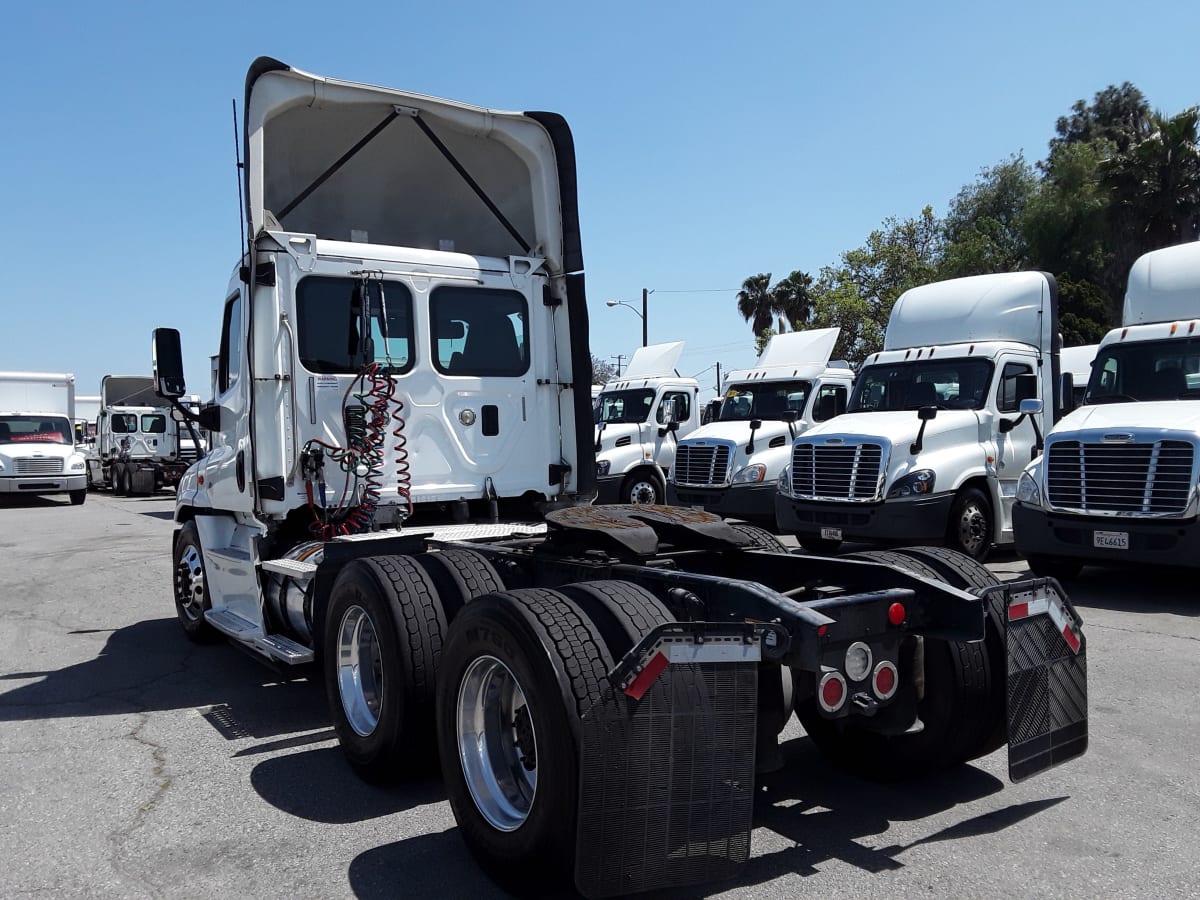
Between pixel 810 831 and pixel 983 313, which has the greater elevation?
pixel 983 313

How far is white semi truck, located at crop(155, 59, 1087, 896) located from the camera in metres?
3.12

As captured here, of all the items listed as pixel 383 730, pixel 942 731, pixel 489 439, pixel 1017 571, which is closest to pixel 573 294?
pixel 489 439

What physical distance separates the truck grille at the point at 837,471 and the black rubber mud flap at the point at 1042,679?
7232mm

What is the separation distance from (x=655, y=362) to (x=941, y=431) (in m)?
8.79

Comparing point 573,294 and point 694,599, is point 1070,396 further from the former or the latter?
point 694,599

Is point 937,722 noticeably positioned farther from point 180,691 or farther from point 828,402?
point 828,402

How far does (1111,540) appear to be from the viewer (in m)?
8.87

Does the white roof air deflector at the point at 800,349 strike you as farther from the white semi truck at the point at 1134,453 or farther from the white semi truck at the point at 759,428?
the white semi truck at the point at 1134,453

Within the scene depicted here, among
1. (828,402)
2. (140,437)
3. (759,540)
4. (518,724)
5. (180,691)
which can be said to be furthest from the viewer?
(140,437)

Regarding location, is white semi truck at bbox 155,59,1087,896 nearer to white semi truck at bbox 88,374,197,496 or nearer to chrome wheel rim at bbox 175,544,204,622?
chrome wheel rim at bbox 175,544,204,622

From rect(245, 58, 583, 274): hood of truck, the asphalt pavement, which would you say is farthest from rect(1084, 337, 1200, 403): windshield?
rect(245, 58, 583, 274): hood of truck

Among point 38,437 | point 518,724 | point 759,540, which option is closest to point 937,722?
point 759,540

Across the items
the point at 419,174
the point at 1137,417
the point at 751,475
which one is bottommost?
the point at 751,475

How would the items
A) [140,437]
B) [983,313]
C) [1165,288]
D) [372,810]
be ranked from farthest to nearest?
[140,437] → [983,313] → [1165,288] → [372,810]
